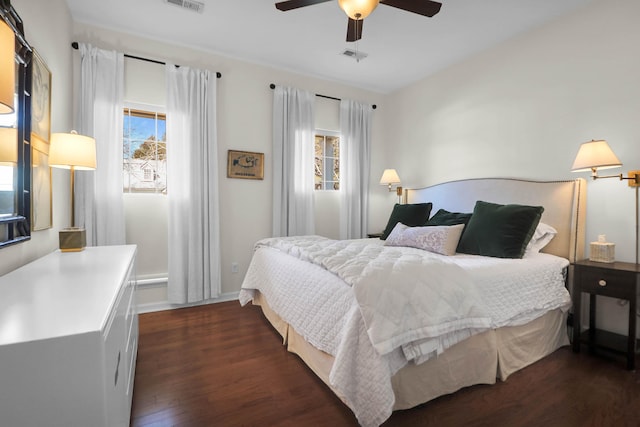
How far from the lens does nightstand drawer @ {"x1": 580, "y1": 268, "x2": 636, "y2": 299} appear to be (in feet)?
6.31

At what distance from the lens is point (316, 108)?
13.0 feet

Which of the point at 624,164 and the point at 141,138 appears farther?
the point at 141,138

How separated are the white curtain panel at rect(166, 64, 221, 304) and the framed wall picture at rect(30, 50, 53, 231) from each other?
116cm

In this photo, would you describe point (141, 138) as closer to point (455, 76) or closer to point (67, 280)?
point (67, 280)

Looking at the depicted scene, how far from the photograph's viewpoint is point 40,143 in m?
1.75

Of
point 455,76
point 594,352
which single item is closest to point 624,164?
point 594,352

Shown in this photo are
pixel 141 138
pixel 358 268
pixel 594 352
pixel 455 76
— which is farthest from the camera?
pixel 455 76

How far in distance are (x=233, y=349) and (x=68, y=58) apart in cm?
281

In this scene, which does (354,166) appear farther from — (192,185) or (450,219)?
(192,185)

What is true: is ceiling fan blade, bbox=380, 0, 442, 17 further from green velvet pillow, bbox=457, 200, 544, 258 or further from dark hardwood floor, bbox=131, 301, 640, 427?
dark hardwood floor, bbox=131, 301, 640, 427

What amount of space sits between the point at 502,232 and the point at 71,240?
301 cm

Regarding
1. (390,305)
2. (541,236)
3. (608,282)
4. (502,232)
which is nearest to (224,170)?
(390,305)

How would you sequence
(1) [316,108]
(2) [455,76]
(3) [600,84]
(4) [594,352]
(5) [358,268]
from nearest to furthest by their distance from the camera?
(5) [358,268] → (4) [594,352] → (3) [600,84] → (2) [455,76] → (1) [316,108]

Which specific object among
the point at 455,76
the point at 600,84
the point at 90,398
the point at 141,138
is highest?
the point at 455,76
